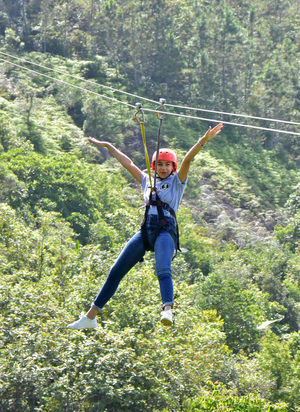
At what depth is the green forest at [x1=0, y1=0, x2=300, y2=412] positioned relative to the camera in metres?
14.2

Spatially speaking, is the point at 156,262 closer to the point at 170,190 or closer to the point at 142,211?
the point at 170,190

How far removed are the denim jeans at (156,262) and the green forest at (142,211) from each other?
183 cm

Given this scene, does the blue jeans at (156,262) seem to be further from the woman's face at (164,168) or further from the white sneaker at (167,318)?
the woman's face at (164,168)

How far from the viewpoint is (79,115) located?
43.8 m

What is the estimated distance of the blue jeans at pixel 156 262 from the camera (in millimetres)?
4977

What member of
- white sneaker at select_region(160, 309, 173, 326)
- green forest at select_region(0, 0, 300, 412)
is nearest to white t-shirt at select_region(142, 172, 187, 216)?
white sneaker at select_region(160, 309, 173, 326)

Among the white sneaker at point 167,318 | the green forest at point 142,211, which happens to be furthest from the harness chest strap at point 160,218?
the green forest at point 142,211

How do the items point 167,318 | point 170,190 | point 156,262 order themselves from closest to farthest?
point 167,318
point 156,262
point 170,190

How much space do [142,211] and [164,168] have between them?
77.1 feet

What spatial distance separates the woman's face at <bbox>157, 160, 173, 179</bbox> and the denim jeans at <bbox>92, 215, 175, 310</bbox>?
0.52m

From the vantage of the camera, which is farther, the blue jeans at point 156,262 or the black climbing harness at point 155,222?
the black climbing harness at point 155,222

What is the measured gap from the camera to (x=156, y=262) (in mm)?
5039

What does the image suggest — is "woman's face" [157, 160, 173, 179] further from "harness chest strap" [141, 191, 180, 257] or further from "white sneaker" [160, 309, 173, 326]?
"white sneaker" [160, 309, 173, 326]

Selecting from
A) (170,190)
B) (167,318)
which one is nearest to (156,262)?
(167,318)
